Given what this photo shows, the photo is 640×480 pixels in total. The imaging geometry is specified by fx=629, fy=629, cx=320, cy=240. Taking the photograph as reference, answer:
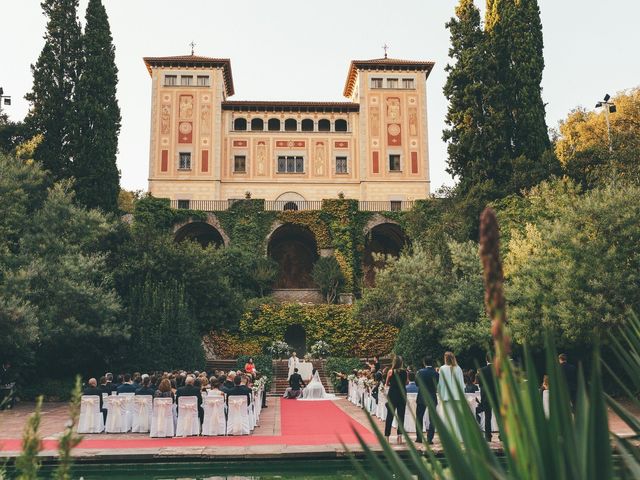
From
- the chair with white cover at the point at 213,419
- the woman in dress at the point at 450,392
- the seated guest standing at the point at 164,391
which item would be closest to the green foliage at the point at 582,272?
the woman in dress at the point at 450,392

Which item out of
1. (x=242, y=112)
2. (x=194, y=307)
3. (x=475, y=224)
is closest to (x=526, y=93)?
(x=475, y=224)

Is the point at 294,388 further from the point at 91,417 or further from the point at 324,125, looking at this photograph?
the point at 324,125

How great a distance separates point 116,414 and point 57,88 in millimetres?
19336

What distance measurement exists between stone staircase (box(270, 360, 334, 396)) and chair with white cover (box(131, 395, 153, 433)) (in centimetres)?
1200

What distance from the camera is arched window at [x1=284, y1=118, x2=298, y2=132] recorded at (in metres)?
43.0

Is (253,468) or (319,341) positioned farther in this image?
(319,341)

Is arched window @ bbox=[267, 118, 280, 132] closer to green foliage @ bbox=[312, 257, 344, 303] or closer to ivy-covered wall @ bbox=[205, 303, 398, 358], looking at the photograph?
green foliage @ bbox=[312, 257, 344, 303]

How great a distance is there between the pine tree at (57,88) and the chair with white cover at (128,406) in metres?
15.6

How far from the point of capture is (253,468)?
8727 millimetres

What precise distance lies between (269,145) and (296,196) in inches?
153

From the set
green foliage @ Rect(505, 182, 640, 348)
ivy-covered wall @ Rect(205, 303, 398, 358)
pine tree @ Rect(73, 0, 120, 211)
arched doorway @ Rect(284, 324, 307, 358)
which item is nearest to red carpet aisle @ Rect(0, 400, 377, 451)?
green foliage @ Rect(505, 182, 640, 348)

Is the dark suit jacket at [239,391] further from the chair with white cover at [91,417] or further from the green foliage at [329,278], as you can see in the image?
the green foliage at [329,278]

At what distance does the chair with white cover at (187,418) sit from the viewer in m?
11.4

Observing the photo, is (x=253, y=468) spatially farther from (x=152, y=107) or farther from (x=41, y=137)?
(x=152, y=107)
